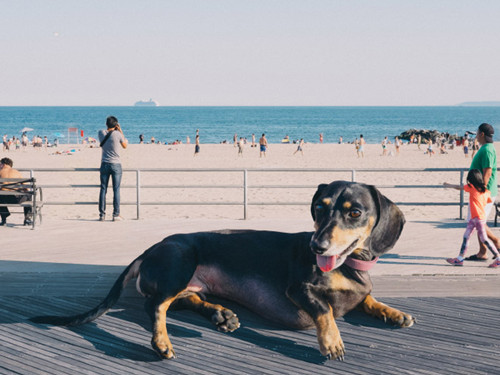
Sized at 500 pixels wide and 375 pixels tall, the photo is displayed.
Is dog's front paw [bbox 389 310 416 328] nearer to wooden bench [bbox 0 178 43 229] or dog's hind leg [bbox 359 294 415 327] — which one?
dog's hind leg [bbox 359 294 415 327]

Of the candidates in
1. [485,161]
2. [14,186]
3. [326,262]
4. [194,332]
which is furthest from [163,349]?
[14,186]

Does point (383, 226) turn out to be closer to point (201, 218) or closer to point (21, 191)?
point (21, 191)

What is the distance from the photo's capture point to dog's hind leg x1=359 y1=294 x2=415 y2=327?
15.5 ft

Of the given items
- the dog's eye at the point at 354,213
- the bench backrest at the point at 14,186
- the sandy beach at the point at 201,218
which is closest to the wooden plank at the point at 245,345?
the dog's eye at the point at 354,213

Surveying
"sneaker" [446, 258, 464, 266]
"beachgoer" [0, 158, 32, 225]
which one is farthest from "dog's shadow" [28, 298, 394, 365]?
"beachgoer" [0, 158, 32, 225]

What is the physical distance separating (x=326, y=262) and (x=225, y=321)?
3.04 feet

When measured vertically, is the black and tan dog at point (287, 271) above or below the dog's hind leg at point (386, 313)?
above

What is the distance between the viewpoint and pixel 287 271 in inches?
181

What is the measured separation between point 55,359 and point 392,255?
4.34 m

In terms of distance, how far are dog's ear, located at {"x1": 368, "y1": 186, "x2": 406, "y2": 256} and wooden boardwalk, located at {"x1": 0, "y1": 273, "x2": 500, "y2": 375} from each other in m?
0.67

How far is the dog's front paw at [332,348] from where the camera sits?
4066mm

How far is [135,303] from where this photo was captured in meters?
5.24

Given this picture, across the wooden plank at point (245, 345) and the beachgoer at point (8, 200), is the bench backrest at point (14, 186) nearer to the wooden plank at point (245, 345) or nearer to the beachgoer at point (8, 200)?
the beachgoer at point (8, 200)

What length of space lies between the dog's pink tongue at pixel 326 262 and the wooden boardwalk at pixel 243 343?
570mm
